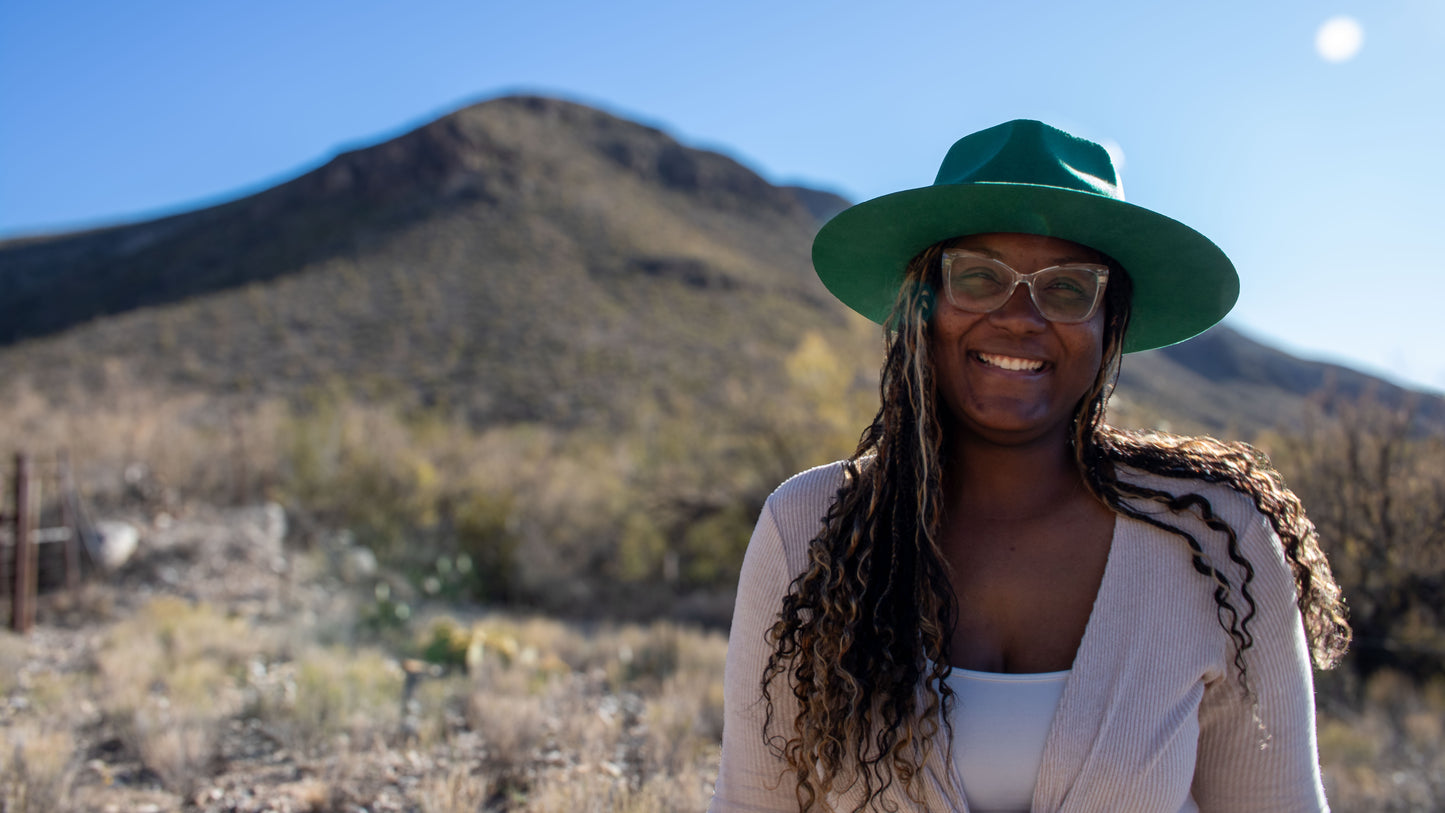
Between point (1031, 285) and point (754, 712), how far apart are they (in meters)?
0.92

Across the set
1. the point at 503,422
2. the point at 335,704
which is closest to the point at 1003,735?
the point at 335,704

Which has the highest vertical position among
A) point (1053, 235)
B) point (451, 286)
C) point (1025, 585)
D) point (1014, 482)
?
point (451, 286)

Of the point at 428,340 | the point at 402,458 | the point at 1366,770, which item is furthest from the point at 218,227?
→ the point at 1366,770

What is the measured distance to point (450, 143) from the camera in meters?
50.2

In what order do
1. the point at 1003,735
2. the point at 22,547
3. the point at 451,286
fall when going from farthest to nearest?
1. the point at 451,286
2. the point at 22,547
3. the point at 1003,735

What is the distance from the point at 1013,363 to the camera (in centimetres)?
163

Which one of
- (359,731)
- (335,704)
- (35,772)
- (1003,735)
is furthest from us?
(335,704)

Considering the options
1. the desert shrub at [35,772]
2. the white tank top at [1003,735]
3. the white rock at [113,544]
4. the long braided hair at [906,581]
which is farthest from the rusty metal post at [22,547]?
the white tank top at [1003,735]

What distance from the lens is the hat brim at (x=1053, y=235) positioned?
157cm

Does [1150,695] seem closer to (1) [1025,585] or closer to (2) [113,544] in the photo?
(1) [1025,585]

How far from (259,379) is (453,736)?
25.7 m

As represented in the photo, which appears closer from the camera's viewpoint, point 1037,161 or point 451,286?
point 1037,161

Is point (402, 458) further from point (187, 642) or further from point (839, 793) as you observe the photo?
point (839, 793)

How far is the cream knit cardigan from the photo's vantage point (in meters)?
1.43
